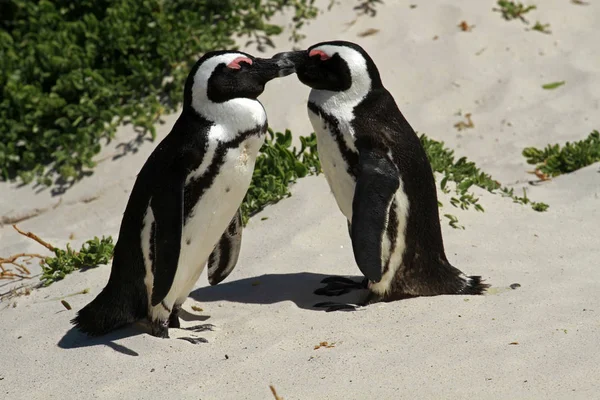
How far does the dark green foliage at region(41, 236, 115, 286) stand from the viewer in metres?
4.89

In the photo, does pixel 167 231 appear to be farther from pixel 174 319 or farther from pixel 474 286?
pixel 474 286

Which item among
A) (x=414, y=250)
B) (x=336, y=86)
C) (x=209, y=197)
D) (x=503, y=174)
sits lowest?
(x=503, y=174)

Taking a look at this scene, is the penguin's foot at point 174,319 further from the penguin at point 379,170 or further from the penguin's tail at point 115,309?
the penguin at point 379,170

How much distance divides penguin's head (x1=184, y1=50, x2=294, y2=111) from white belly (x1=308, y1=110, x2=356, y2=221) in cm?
36

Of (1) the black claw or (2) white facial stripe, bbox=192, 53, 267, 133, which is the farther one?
(1) the black claw

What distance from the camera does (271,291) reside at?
4.59 metres

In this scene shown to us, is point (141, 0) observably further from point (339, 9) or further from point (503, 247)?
point (503, 247)

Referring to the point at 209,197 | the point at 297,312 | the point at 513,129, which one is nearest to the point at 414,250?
the point at 297,312

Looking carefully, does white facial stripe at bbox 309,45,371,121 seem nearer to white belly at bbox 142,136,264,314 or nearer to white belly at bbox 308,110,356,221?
white belly at bbox 308,110,356,221

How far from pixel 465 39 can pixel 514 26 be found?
0.45m

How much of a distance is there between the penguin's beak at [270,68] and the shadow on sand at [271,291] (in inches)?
40.7

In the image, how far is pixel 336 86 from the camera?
424 cm

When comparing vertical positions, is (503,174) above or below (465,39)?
below

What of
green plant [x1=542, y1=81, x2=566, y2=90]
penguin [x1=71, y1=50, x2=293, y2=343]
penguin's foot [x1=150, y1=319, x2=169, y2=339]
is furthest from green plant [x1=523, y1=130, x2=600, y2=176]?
penguin's foot [x1=150, y1=319, x2=169, y2=339]
